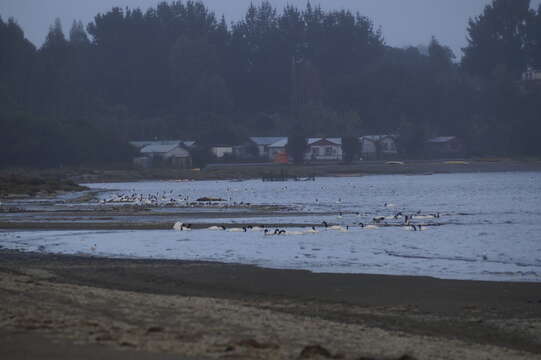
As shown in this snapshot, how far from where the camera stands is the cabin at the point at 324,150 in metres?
101

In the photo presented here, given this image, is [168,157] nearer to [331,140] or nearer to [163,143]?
[163,143]

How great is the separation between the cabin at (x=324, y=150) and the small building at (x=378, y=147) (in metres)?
3.40

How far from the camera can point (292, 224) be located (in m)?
30.5

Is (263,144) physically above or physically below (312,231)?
above

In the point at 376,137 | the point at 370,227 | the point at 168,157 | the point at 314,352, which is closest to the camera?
the point at 314,352

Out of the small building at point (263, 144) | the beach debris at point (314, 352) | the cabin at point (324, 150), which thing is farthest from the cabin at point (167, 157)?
the beach debris at point (314, 352)

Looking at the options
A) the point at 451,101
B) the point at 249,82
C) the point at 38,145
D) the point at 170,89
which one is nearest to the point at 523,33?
the point at 451,101

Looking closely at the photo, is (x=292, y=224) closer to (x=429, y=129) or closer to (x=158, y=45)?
(x=429, y=129)

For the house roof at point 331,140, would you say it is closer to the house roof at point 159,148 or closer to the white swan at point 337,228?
the house roof at point 159,148

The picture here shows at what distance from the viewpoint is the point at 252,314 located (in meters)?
11.9

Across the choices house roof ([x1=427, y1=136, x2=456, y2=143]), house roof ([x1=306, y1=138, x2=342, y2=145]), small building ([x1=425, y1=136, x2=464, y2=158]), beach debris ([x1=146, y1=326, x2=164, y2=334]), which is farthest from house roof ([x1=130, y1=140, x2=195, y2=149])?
beach debris ([x1=146, y1=326, x2=164, y2=334])

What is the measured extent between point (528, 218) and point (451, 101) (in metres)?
88.8

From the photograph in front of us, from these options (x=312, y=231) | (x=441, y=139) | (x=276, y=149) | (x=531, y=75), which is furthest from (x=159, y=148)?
(x=312, y=231)

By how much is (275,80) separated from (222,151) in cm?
2607
